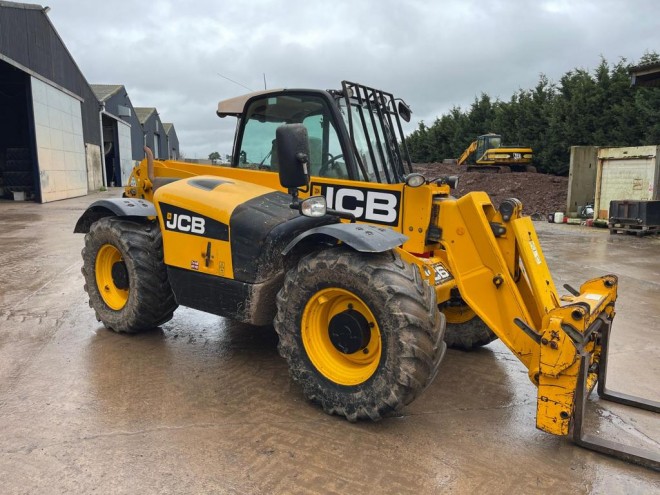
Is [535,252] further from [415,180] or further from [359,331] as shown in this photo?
[359,331]

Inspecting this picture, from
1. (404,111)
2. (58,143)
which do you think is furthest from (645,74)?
(58,143)

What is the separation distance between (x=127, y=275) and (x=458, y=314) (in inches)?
117

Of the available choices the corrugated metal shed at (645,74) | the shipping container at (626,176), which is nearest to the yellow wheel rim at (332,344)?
the corrugated metal shed at (645,74)

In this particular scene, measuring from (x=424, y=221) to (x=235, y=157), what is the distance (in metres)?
1.92

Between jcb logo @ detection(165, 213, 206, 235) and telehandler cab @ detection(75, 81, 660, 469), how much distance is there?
0.05ft

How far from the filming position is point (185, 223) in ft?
13.5

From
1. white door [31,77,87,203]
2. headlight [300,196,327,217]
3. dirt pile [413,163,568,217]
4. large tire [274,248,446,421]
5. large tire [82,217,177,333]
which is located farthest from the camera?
white door [31,77,87,203]

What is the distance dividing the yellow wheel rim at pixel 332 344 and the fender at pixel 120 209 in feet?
6.72

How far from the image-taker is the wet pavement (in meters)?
2.72

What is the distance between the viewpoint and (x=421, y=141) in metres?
43.8

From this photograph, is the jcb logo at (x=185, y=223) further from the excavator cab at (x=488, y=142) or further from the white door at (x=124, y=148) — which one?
the white door at (x=124, y=148)

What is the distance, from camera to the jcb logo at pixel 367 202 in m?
3.95

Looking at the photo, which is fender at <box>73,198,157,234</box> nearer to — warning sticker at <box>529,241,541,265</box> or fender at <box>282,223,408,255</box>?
fender at <box>282,223,408,255</box>

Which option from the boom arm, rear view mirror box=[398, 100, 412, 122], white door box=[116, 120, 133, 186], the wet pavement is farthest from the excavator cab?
the boom arm
